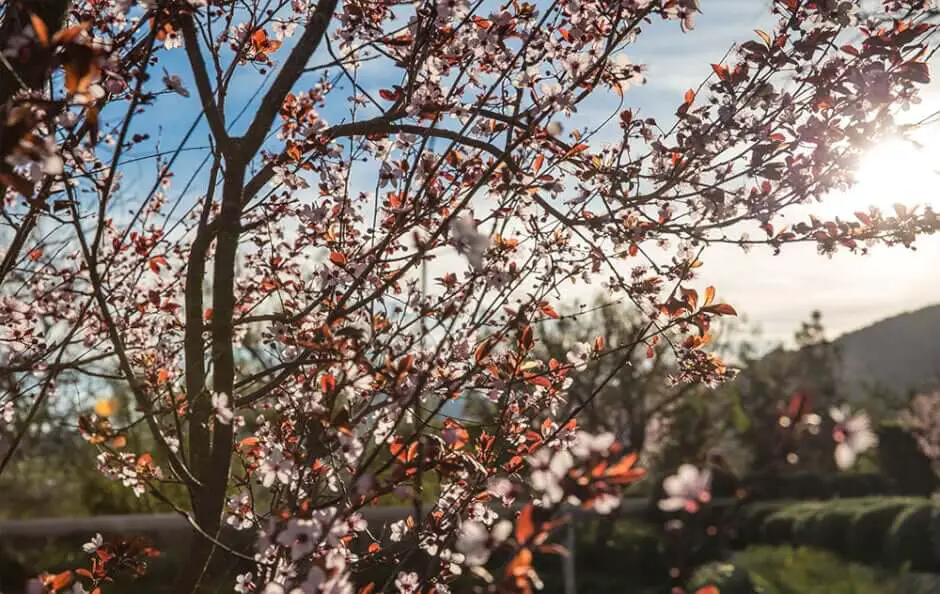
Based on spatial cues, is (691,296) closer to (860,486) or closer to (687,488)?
(687,488)

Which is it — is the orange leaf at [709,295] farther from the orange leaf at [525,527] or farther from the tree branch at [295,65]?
the tree branch at [295,65]

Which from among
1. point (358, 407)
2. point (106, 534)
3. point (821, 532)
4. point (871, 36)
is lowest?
point (821, 532)

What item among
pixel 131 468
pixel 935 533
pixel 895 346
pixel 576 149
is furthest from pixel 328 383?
pixel 895 346

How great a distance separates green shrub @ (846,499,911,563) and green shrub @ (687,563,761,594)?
2.62 meters

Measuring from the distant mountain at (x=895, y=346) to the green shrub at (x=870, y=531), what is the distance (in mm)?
80444

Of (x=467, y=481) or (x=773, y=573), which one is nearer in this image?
(x=467, y=481)

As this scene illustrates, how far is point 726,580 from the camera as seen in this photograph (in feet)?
29.7

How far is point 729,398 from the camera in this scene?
75.5ft

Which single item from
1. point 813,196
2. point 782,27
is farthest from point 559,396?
point 782,27

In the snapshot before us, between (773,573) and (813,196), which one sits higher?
(813,196)

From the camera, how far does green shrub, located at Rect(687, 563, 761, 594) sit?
8.78 metres

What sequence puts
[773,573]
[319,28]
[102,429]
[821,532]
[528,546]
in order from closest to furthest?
[528,546], [102,429], [319,28], [773,573], [821,532]

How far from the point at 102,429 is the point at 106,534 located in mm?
10385

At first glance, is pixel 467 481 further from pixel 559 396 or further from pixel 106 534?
pixel 106 534
